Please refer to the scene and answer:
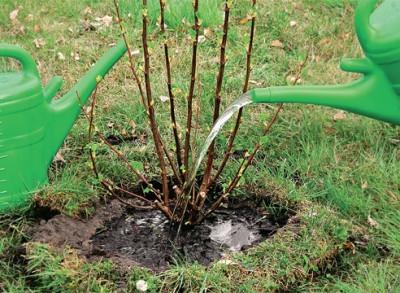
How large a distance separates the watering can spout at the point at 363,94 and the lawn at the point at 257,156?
0.37 metres

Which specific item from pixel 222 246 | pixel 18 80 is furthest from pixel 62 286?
pixel 18 80

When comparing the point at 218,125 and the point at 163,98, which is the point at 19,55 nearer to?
the point at 218,125

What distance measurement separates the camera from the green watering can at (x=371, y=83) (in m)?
2.82

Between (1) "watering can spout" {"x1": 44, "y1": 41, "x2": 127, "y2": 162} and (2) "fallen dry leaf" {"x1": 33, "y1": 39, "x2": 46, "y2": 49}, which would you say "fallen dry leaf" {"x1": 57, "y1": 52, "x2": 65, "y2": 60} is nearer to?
(2) "fallen dry leaf" {"x1": 33, "y1": 39, "x2": 46, "y2": 49}

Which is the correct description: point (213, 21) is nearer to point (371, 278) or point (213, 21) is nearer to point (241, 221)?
point (241, 221)

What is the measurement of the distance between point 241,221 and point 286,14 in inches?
86.5

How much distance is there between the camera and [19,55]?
2951 mm

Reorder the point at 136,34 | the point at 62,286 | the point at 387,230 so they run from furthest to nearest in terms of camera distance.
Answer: the point at 136,34 < the point at 387,230 < the point at 62,286

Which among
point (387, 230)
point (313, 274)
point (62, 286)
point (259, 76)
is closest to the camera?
point (62, 286)

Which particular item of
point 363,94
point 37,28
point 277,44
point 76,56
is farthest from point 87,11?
point 363,94

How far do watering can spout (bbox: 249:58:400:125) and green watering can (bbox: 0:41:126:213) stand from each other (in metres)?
0.88

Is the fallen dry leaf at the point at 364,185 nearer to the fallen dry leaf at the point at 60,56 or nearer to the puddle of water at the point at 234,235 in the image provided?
the puddle of water at the point at 234,235

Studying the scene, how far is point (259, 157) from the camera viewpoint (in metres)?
3.49

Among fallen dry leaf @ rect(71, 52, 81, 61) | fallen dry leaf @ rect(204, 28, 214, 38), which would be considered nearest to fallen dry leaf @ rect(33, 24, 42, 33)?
fallen dry leaf @ rect(71, 52, 81, 61)
